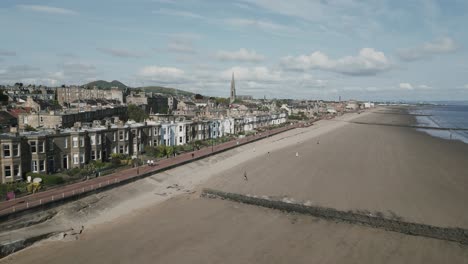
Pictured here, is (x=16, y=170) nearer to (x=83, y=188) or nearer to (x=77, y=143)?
(x=77, y=143)

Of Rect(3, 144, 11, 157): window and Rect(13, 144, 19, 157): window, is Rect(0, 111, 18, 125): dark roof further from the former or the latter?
Rect(3, 144, 11, 157): window

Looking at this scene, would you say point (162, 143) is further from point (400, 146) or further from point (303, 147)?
point (400, 146)

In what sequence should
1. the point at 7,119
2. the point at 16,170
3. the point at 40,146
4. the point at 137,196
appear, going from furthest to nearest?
1. the point at 7,119
2. the point at 40,146
3. the point at 16,170
4. the point at 137,196

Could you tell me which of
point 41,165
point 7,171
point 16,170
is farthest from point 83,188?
point 41,165

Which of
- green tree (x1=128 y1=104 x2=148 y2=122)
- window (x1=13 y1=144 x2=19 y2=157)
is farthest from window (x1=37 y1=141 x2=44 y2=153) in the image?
green tree (x1=128 y1=104 x2=148 y2=122)

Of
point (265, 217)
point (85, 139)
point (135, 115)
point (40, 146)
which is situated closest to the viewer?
point (265, 217)

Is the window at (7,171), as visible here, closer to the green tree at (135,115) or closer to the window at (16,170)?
the window at (16,170)

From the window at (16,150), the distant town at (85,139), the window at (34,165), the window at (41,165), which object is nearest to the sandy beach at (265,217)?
the distant town at (85,139)
